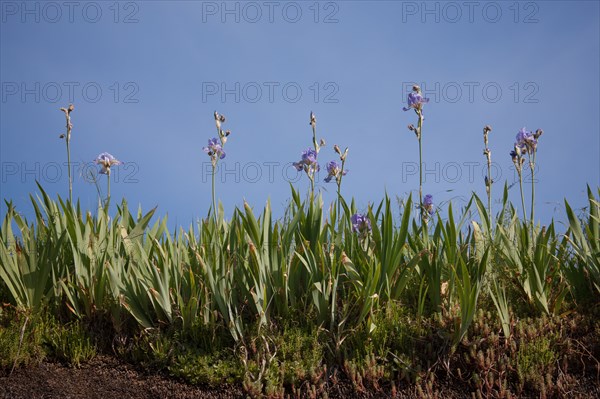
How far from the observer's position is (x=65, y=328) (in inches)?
172

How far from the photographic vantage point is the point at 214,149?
469 centimetres

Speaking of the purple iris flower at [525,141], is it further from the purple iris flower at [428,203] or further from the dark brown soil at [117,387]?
the dark brown soil at [117,387]

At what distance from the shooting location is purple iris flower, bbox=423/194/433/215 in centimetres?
459

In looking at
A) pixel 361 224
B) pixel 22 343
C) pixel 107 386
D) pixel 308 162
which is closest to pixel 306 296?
pixel 361 224

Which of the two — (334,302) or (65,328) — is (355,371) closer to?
(334,302)

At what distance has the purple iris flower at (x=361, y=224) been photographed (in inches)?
166

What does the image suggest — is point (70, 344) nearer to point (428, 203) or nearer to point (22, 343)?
point (22, 343)

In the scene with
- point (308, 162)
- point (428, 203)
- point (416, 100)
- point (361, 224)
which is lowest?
point (361, 224)

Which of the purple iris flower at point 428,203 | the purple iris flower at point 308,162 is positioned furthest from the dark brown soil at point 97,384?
the purple iris flower at point 428,203

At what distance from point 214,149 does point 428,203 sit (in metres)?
1.76

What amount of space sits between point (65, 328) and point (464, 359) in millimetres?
2902

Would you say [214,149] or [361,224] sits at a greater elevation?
[214,149]

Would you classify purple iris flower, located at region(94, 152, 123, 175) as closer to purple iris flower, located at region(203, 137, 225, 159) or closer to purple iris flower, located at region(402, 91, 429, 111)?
purple iris flower, located at region(203, 137, 225, 159)

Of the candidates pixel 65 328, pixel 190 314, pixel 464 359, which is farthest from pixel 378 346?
pixel 65 328
